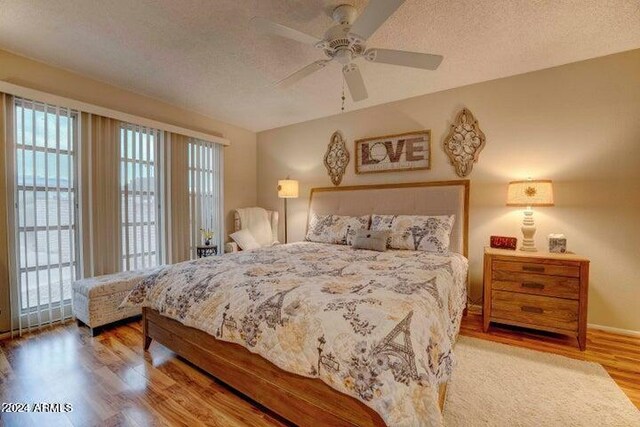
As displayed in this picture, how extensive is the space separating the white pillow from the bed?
1.63 m

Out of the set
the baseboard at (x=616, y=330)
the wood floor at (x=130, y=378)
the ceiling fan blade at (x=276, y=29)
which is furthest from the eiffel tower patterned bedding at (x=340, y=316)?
the baseboard at (x=616, y=330)

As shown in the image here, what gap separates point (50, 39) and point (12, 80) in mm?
622

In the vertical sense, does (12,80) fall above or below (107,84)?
below

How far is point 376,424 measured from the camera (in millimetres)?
1128

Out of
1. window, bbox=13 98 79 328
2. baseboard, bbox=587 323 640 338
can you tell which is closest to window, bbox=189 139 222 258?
window, bbox=13 98 79 328

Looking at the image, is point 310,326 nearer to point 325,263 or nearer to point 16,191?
point 325,263

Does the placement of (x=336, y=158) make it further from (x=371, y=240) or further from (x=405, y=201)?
(x=371, y=240)

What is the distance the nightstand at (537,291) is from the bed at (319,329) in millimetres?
487

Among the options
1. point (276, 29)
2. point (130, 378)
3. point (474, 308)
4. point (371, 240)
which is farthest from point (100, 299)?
point (474, 308)

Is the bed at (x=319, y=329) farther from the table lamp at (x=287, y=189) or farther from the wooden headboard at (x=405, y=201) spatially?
the table lamp at (x=287, y=189)

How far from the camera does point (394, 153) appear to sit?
3.60m

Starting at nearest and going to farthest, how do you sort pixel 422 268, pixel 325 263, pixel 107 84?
1. pixel 422 268
2. pixel 325 263
3. pixel 107 84

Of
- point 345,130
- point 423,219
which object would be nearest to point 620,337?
point 423,219

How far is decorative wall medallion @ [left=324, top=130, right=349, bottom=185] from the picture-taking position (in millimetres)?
4008
